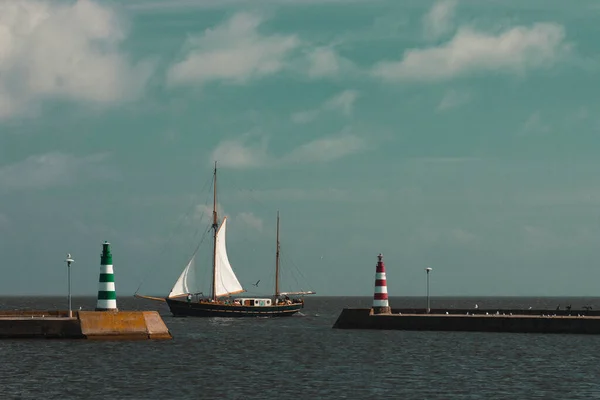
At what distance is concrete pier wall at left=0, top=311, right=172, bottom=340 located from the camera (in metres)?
58.5

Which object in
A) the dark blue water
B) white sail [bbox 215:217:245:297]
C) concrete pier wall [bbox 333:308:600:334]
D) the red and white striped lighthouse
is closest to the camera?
the dark blue water

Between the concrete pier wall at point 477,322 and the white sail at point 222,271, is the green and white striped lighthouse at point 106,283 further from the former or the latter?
the white sail at point 222,271

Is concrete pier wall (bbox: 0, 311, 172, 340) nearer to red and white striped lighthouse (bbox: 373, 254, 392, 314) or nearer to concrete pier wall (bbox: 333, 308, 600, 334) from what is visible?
red and white striped lighthouse (bbox: 373, 254, 392, 314)

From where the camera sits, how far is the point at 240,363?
5641 centimetres

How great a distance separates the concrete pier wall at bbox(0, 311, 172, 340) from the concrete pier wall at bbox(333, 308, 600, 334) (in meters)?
23.9

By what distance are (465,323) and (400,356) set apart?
17953mm

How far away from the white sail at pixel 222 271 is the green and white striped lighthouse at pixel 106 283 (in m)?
70.4

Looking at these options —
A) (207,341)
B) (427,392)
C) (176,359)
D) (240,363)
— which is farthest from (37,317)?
(427,392)

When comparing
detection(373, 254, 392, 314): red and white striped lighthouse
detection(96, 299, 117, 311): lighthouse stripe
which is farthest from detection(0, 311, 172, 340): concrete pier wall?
detection(373, 254, 392, 314): red and white striped lighthouse

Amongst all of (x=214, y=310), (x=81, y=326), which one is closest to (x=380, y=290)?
(x=81, y=326)

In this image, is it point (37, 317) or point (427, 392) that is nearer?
point (427, 392)

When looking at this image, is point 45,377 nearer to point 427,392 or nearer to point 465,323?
point 427,392

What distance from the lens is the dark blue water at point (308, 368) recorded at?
1689 inches

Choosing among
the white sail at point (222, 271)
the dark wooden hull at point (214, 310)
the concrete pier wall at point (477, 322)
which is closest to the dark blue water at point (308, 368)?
the concrete pier wall at point (477, 322)
